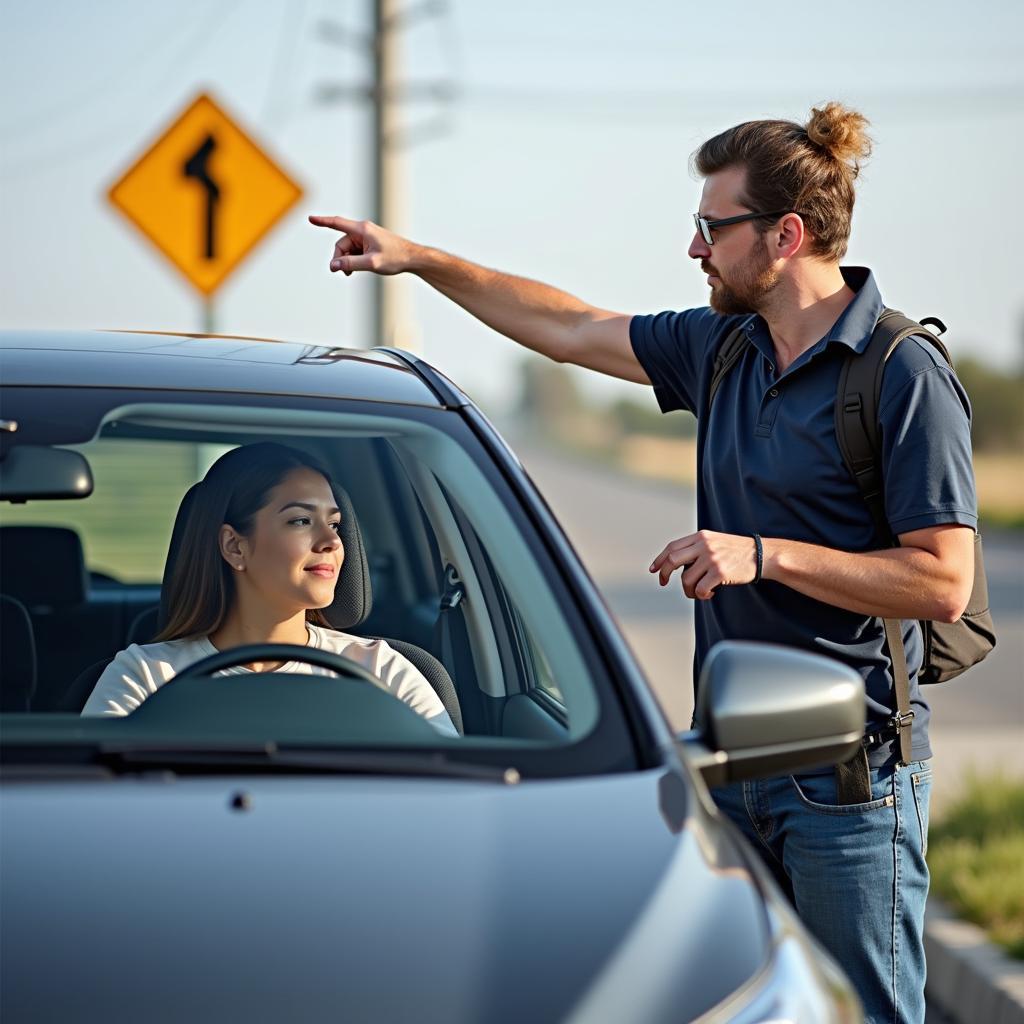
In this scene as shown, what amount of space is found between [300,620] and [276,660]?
25.7 inches

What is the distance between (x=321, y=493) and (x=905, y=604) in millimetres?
1114

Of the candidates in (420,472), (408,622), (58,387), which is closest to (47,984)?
(58,387)

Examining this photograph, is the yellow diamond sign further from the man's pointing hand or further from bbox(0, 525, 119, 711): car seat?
the man's pointing hand

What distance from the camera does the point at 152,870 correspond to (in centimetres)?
207

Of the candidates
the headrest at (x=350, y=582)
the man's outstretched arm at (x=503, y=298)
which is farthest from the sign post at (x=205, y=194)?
the headrest at (x=350, y=582)

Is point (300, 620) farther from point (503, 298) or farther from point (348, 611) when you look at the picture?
point (503, 298)

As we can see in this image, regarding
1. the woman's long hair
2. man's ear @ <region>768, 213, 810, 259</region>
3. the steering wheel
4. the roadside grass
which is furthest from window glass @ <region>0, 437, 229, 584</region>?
the steering wheel

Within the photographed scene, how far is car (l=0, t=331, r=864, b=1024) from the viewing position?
1896 millimetres

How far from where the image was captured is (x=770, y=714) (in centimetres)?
240

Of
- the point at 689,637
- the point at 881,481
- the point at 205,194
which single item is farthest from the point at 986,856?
the point at 689,637

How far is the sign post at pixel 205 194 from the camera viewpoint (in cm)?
862

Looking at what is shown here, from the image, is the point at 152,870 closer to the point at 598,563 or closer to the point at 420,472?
the point at 420,472

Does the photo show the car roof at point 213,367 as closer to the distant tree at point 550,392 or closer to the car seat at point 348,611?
the car seat at point 348,611

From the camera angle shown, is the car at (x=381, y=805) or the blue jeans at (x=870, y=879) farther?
the blue jeans at (x=870, y=879)
